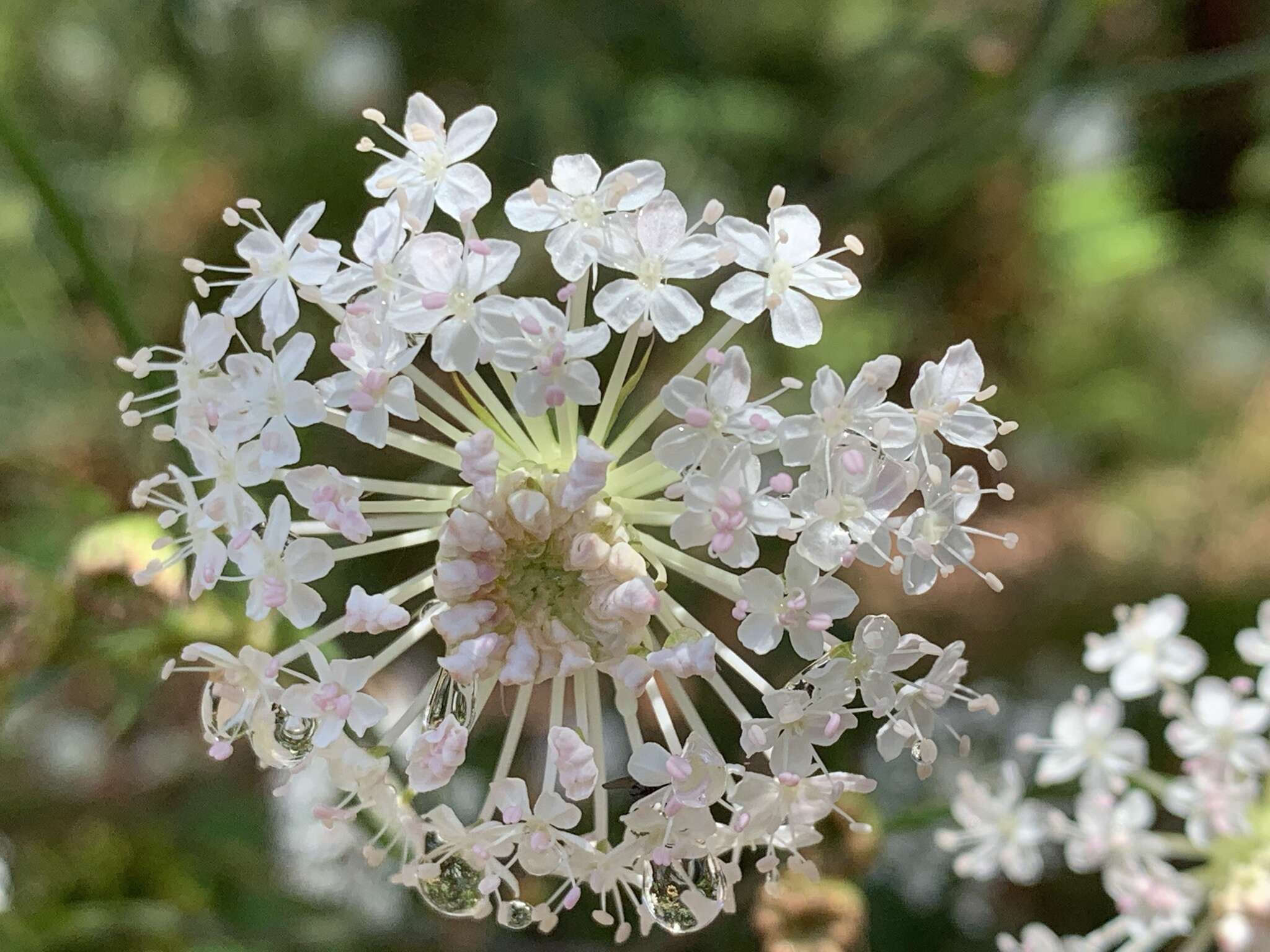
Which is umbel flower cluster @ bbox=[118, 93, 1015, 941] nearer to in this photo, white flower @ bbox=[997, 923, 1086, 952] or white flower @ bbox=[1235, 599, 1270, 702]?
white flower @ bbox=[997, 923, 1086, 952]

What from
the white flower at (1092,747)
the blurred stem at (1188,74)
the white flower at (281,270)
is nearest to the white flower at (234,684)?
the white flower at (281,270)

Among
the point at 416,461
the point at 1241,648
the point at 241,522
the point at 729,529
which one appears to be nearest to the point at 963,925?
the point at 1241,648

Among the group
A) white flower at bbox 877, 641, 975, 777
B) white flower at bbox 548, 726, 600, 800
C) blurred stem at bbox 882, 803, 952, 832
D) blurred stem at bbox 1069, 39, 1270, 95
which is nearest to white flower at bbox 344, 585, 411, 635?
white flower at bbox 548, 726, 600, 800

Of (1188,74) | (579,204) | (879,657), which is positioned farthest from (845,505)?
(1188,74)

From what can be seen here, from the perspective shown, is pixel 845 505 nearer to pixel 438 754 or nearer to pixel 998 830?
pixel 438 754

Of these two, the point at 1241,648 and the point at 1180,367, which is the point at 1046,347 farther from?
the point at 1241,648

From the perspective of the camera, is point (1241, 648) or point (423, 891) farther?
point (1241, 648)
